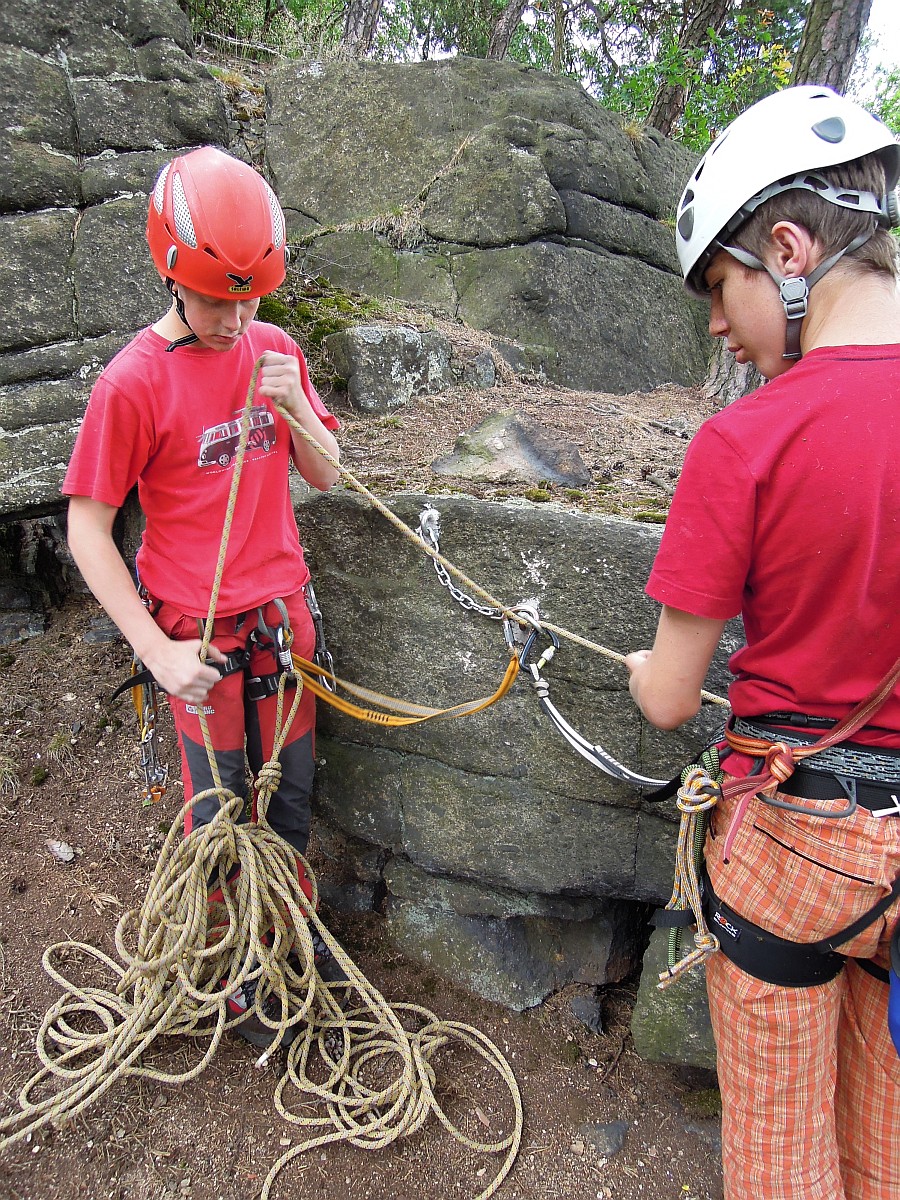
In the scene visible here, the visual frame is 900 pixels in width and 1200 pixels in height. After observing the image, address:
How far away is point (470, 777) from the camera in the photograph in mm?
2619

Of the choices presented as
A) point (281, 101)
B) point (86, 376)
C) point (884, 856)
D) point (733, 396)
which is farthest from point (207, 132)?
point (884, 856)

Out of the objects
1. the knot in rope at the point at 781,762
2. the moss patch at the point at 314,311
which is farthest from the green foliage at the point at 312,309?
the knot in rope at the point at 781,762

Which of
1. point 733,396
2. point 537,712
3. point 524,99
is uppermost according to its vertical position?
point 524,99

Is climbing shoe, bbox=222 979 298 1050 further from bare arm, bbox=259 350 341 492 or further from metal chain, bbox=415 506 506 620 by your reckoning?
bare arm, bbox=259 350 341 492

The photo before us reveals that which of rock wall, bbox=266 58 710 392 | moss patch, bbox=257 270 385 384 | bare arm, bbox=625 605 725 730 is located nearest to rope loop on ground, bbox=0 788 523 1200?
bare arm, bbox=625 605 725 730

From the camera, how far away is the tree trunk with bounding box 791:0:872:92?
3.72 metres

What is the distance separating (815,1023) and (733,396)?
13.2ft

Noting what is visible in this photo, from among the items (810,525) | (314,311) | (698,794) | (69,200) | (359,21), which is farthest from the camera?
(359,21)

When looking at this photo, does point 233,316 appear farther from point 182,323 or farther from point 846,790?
point 846,790

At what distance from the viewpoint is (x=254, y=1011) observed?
2.46 m

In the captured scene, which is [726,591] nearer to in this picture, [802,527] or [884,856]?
[802,527]

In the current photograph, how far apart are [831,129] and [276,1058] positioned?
9.48 ft

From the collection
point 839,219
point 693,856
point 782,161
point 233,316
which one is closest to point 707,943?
point 693,856

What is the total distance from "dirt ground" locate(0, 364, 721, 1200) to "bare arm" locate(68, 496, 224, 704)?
0.99m
